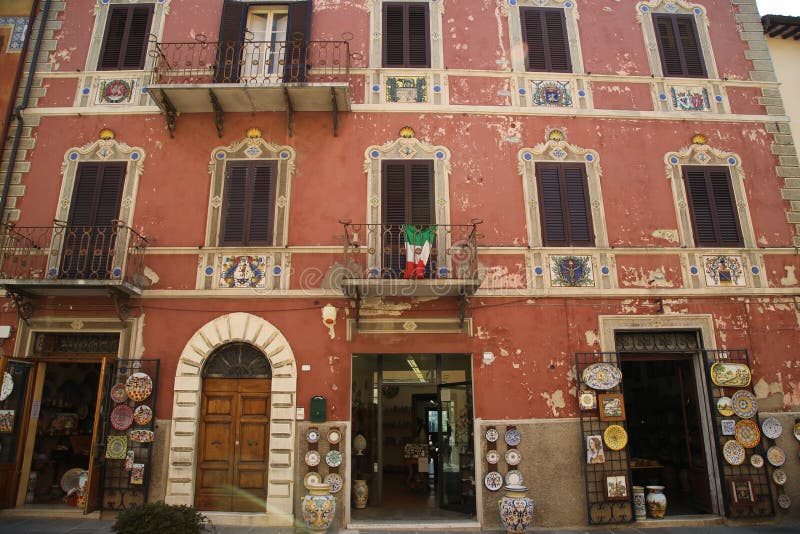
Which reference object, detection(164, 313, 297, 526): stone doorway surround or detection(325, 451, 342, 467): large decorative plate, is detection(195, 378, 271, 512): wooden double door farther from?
detection(325, 451, 342, 467): large decorative plate

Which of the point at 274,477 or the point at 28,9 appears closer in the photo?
the point at 274,477

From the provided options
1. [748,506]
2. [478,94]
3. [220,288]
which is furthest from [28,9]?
[748,506]

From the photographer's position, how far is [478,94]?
11.6 meters

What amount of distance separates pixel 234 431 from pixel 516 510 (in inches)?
204

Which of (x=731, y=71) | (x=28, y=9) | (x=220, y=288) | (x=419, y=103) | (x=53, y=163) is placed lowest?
(x=220, y=288)

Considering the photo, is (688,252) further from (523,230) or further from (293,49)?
(293,49)

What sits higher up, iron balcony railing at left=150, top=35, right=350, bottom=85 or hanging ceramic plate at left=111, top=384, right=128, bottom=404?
iron balcony railing at left=150, top=35, right=350, bottom=85

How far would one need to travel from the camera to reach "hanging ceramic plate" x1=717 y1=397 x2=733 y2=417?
9930 mm

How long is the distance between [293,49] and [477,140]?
441cm

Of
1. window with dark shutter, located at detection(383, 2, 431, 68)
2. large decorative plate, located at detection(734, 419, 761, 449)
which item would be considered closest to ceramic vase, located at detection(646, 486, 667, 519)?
large decorative plate, located at detection(734, 419, 761, 449)

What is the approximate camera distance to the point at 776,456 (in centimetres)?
978

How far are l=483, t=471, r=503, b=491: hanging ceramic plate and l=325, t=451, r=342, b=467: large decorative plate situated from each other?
261 cm

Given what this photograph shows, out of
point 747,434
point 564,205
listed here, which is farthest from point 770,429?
point 564,205

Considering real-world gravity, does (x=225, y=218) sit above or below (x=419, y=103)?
below
